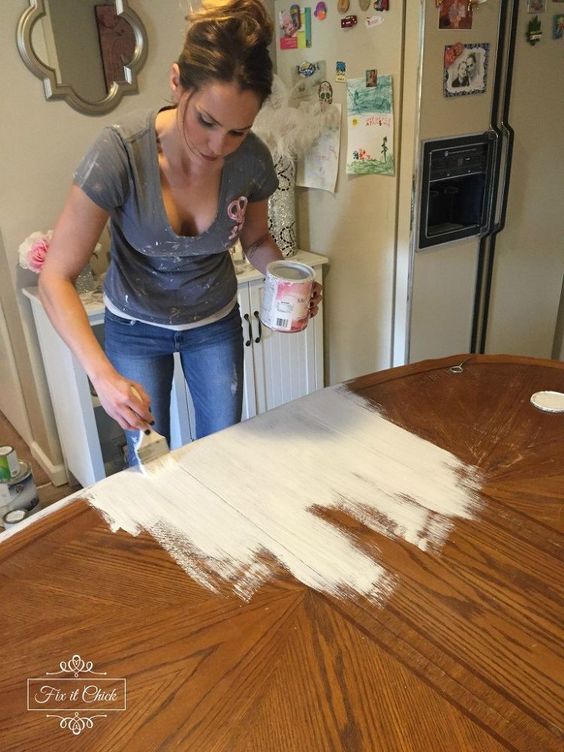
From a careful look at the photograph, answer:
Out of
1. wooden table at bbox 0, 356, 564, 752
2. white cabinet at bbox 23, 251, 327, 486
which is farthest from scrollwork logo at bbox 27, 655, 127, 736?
white cabinet at bbox 23, 251, 327, 486

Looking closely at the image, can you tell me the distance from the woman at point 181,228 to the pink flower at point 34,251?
595 millimetres

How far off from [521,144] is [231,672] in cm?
219

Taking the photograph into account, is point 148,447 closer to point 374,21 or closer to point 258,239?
point 258,239

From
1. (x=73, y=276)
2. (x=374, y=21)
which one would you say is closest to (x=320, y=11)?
(x=374, y=21)

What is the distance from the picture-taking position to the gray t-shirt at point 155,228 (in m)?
1.26

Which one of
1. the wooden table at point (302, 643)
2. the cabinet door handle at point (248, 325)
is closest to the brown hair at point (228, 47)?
the wooden table at point (302, 643)

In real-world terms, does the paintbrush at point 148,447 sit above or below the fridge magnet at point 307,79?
below

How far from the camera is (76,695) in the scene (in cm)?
77

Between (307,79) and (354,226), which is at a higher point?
(307,79)

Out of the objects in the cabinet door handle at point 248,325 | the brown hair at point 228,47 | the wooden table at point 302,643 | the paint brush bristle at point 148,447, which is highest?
the brown hair at point 228,47

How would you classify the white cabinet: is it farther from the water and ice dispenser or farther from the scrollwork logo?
the scrollwork logo

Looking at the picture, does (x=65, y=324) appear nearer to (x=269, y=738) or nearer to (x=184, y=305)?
(x=184, y=305)

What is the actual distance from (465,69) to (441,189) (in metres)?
0.39

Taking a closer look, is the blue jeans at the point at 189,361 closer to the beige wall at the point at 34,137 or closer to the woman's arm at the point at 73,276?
the woman's arm at the point at 73,276
